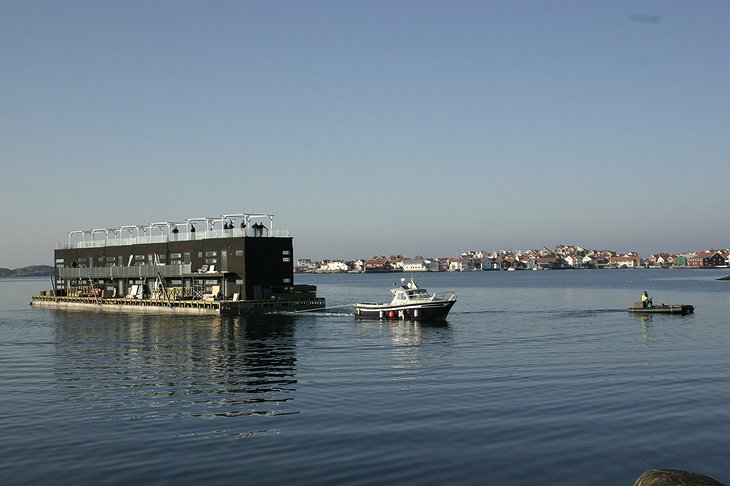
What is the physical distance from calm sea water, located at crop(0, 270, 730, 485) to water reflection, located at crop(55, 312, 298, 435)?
195mm

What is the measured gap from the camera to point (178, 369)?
44594 mm

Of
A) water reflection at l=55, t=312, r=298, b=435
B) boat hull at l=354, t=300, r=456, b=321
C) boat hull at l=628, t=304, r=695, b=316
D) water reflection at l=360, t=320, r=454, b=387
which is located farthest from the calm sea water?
boat hull at l=628, t=304, r=695, b=316

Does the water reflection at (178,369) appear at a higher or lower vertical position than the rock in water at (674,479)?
lower

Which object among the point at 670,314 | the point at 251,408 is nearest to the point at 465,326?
the point at 670,314

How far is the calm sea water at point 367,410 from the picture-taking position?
71.7 feet

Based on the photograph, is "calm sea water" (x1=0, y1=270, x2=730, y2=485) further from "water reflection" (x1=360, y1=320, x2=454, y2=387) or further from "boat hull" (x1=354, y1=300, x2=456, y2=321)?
"boat hull" (x1=354, y1=300, x2=456, y2=321)

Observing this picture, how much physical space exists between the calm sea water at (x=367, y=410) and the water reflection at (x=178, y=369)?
0.64 ft

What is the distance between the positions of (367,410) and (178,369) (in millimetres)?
18623

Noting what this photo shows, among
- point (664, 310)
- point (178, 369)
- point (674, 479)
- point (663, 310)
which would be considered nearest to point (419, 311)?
point (663, 310)

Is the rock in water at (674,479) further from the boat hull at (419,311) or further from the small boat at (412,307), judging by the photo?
the boat hull at (419,311)

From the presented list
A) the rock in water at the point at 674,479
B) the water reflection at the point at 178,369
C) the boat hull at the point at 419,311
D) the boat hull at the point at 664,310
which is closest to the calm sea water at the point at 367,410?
the water reflection at the point at 178,369

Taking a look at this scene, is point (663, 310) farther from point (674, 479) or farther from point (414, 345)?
point (674, 479)

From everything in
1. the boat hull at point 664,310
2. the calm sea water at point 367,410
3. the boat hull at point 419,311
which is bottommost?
the calm sea water at point 367,410

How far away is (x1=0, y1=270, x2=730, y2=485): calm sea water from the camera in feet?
71.7
